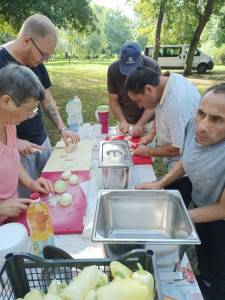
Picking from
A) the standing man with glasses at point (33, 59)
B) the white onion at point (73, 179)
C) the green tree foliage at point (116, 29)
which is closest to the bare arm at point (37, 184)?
the white onion at point (73, 179)

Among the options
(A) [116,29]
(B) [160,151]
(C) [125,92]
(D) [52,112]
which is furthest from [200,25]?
(A) [116,29]

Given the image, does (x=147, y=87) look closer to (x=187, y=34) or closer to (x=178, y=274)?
(x=178, y=274)

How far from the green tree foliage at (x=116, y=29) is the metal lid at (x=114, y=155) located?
46553 millimetres

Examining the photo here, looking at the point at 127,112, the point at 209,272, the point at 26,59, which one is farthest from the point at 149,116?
the point at 209,272

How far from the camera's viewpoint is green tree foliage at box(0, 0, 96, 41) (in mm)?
6238

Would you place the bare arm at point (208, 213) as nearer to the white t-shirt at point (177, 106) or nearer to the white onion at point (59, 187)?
the white t-shirt at point (177, 106)

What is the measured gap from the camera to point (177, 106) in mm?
1854

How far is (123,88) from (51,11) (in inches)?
228

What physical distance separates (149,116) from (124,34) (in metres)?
51.1

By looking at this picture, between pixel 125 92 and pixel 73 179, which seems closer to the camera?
pixel 73 179

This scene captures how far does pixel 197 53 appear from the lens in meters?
15.5

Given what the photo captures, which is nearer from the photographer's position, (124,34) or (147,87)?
(147,87)

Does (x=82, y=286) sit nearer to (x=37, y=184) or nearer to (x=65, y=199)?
(x=65, y=199)

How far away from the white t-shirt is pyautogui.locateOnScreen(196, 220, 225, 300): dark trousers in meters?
0.73
